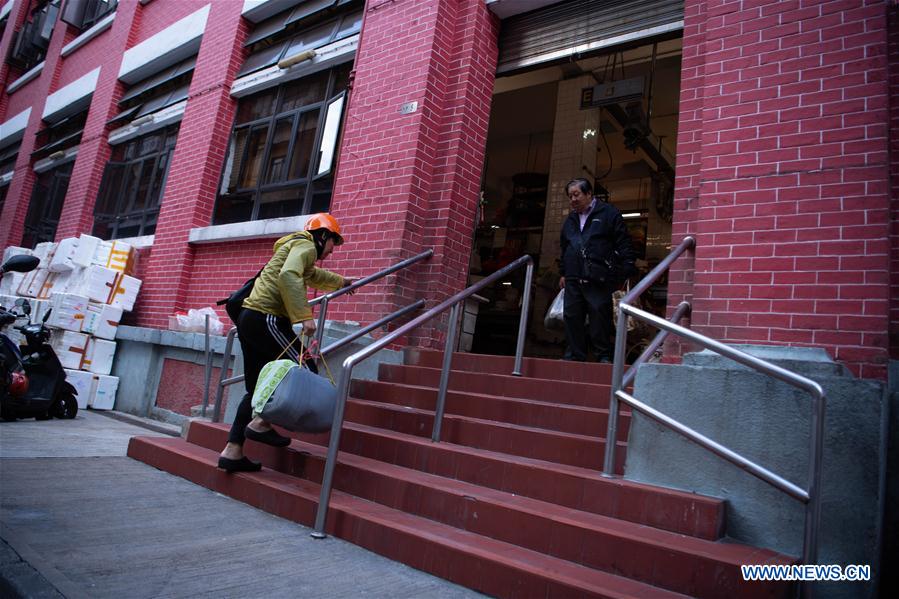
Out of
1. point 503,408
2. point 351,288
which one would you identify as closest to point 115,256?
point 351,288

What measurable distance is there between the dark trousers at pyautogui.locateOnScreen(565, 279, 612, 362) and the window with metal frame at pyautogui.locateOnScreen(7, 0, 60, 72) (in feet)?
55.4

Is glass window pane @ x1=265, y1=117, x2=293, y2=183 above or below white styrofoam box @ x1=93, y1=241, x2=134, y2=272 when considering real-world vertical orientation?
above

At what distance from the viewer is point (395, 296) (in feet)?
19.7

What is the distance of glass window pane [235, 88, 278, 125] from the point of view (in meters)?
8.93

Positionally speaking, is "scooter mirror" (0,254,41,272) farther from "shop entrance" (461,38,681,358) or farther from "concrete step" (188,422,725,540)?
"shop entrance" (461,38,681,358)

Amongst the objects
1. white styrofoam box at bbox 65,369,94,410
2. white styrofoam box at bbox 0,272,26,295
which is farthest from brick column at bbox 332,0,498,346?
white styrofoam box at bbox 0,272,26,295

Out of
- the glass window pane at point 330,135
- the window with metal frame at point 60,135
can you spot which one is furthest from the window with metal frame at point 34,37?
the glass window pane at point 330,135

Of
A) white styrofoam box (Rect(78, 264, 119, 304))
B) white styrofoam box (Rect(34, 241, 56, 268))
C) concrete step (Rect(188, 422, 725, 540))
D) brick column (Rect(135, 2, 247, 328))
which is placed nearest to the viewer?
concrete step (Rect(188, 422, 725, 540))

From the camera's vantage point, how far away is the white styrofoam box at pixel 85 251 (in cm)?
917

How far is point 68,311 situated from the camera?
833cm

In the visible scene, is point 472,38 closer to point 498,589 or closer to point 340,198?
point 340,198

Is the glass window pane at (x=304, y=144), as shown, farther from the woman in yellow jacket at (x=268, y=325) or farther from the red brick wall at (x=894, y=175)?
the red brick wall at (x=894, y=175)

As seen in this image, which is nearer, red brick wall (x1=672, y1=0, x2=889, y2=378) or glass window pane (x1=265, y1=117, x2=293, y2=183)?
red brick wall (x1=672, y1=0, x2=889, y2=378)

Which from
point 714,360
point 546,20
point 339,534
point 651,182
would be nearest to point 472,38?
point 546,20
